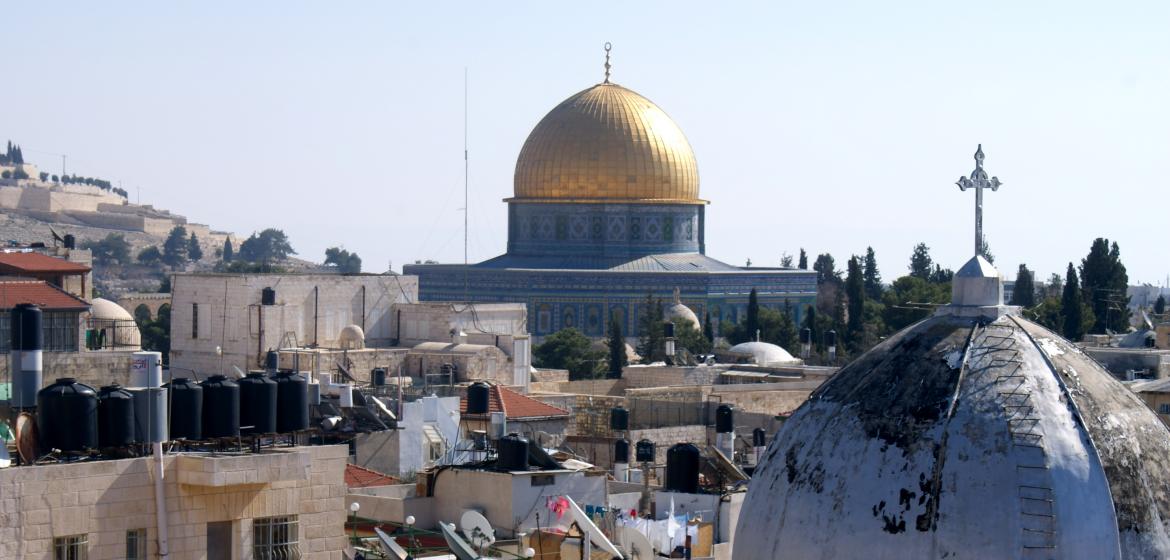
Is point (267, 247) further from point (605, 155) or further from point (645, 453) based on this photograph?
point (645, 453)

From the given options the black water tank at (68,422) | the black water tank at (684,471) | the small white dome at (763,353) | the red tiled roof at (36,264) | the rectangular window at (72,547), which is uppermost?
the red tiled roof at (36,264)

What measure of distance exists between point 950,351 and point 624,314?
43.2 m

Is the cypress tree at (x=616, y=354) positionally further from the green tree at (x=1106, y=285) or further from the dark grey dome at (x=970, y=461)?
the dark grey dome at (x=970, y=461)

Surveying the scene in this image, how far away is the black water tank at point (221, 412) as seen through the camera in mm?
11383

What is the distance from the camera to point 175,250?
129 metres

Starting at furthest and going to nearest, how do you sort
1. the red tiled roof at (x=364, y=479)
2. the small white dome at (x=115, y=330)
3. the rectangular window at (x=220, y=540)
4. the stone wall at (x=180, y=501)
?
the small white dome at (x=115, y=330) → the red tiled roof at (x=364, y=479) → the rectangular window at (x=220, y=540) → the stone wall at (x=180, y=501)

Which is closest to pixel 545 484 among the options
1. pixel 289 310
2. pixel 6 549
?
pixel 6 549

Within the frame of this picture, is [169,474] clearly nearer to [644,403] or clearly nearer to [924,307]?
[924,307]

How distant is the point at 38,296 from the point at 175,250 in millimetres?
105166

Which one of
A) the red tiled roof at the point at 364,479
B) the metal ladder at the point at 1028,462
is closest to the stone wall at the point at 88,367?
the red tiled roof at the point at 364,479

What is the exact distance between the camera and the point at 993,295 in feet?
39.5

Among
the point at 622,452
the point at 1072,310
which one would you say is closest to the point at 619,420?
the point at 622,452

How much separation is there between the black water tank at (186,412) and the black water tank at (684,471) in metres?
6.32

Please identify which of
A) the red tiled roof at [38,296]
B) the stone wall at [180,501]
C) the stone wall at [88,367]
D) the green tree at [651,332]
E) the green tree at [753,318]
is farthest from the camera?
the green tree at [753,318]
